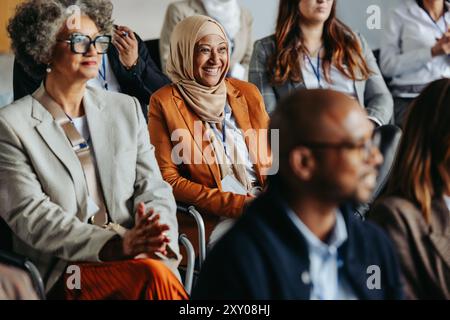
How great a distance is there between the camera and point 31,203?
232 centimetres

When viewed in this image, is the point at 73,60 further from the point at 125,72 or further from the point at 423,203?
the point at 423,203

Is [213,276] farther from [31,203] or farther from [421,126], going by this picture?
[31,203]

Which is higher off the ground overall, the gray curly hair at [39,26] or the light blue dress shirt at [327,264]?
the gray curly hair at [39,26]

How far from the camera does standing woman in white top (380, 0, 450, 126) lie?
3854mm

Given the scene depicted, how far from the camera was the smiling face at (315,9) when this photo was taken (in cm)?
353

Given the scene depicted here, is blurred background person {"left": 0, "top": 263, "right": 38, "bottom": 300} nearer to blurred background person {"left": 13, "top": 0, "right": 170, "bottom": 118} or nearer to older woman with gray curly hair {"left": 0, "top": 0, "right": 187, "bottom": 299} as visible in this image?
older woman with gray curly hair {"left": 0, "top": 0, "right": 187, "bottom": 299}

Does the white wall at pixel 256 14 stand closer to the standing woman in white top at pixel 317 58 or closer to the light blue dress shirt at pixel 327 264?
the standing woman in white top at pixel 317 58

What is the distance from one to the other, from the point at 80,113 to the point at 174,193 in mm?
480

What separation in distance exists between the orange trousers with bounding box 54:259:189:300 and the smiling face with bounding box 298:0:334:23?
1630 mm

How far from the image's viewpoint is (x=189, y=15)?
3.93 m

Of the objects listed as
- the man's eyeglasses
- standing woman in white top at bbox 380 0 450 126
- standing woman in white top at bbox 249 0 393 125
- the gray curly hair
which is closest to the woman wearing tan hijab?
standing woman in white top at bbox 249 0 393 125

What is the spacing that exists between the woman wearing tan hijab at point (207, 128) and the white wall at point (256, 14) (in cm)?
150

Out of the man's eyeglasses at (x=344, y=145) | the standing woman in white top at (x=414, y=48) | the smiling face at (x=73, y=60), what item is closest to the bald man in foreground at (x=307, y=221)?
the man's eyeglasses at (x=344, y=145)

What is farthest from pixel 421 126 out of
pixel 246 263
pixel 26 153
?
pixel 26 153
